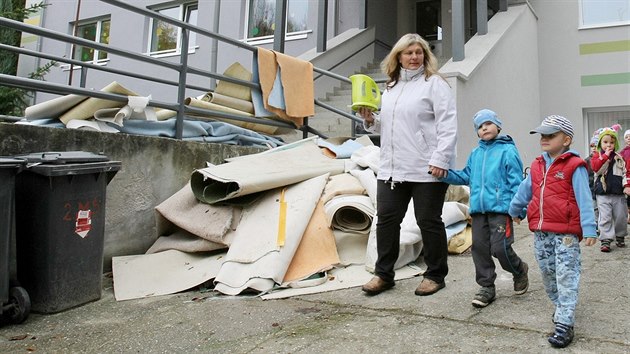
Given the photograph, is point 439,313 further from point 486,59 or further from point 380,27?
point 380,27

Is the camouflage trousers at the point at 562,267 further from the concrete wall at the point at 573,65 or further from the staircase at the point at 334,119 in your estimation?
the concrete wall at the point at 573,65

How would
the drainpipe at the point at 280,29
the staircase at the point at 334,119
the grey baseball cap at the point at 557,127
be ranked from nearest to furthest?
the grey baseball cap at the point at 557,127
the drainpipe at the point at 280,29
the staircase at the point at 334,119

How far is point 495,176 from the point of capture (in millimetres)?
2791

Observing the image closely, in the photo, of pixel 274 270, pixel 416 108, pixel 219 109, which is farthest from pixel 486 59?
pixel 274 270

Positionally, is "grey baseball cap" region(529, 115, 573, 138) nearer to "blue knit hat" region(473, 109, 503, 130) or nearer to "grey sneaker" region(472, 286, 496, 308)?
"blue knit hat" region(473, 109, 503, 130)

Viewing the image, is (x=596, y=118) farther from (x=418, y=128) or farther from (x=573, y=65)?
(x=418, y=128)

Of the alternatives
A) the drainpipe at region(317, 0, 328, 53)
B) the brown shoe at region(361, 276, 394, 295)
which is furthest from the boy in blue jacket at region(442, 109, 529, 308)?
the drainpipe at region(317, 0, 328, 53)

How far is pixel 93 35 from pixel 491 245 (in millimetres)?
14188

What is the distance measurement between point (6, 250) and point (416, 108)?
2498 mm

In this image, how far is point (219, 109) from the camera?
520cm

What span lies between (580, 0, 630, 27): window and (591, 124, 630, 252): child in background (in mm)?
6100

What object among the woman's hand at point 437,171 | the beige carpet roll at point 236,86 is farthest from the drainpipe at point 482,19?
the woman's hand at point 437,171

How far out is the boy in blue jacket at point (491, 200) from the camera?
2.76 m

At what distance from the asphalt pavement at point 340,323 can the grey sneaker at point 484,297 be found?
0.12ft
